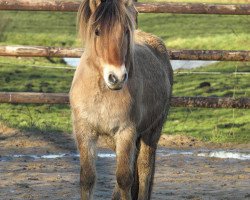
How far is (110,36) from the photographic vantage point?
201 inches

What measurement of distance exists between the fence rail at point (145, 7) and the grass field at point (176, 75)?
55.5 inches

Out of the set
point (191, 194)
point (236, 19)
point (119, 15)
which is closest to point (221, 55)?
point (191, 194)

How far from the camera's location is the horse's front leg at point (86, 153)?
17.7ft

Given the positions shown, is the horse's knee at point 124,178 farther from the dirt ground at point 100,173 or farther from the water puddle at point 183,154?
the water puddle at point 183,154

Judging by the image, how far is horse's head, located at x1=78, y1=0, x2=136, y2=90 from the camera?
4.95 metres

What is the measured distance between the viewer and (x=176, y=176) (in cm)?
751

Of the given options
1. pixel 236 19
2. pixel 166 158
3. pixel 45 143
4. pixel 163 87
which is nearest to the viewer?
pixel 163 87

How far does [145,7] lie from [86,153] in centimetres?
420

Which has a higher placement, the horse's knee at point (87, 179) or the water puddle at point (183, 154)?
the horse's knee at point (87, 179)

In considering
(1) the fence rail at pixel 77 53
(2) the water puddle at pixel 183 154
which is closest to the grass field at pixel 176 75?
(2) the water puddle at pixel 183 154

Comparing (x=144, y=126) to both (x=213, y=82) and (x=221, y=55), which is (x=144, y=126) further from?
(x=213, y=82)

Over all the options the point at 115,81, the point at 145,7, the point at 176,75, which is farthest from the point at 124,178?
the point at 176,75

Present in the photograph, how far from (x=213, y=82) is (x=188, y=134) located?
3.77m

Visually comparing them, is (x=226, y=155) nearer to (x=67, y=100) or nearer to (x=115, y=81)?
(x=67, y=100)
